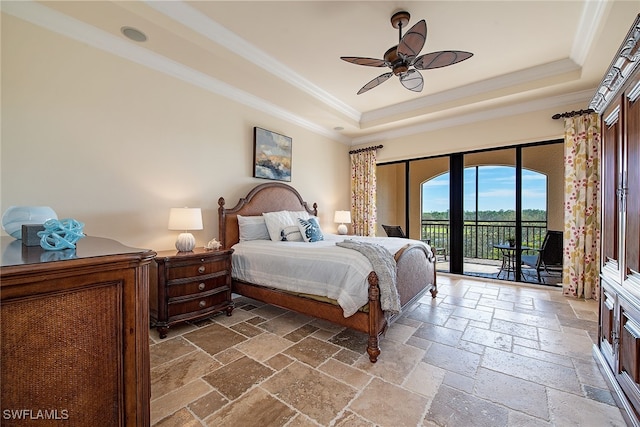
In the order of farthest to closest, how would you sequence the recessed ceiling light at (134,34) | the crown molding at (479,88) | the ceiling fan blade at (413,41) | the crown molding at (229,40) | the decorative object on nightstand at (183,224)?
the crown molding at (479,88), the decorative object on nightstand at (183,224), the recessed ceiling light at (134,34), the crown molding at (229,40), the ceiling fan blade at (413,41)

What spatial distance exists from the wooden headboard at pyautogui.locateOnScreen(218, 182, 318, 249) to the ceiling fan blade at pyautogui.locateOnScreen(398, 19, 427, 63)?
253 cm

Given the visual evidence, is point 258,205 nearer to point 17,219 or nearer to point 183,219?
point 183,219

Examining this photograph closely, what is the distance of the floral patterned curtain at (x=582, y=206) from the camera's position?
3.50m

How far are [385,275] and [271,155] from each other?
2758mm

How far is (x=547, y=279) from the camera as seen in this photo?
14.2 ft

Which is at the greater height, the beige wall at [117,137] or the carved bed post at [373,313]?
the beige wall at [117,137]

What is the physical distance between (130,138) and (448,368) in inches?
140

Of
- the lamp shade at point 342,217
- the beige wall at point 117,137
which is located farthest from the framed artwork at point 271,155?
the lamp shade at point 342,217

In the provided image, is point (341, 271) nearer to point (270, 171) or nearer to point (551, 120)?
point (270, 171)

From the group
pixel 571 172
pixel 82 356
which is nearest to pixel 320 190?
Result: pixel 571 172

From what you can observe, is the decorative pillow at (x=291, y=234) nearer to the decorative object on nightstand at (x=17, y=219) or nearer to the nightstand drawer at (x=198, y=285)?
the nightstand drawer at (x=198, y=285)

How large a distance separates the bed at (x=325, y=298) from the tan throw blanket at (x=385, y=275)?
5 centimetres

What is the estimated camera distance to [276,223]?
3648 millimetres

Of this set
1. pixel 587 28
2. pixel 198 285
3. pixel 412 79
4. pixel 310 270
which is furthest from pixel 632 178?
pixel 198 285
